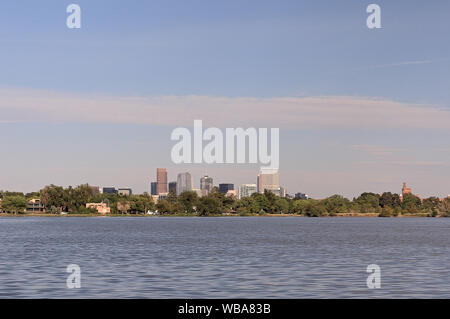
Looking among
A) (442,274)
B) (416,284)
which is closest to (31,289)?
(416,284)

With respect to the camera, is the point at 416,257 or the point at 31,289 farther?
the point at 416,257

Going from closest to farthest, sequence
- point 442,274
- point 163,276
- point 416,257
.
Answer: point 163,276
point 442,274
point 416,257

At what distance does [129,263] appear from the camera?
59.4 m
